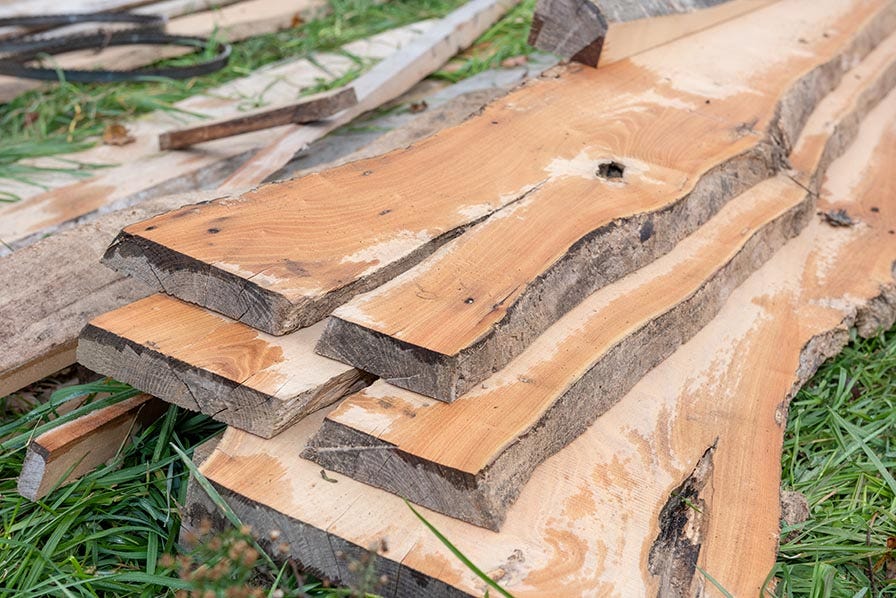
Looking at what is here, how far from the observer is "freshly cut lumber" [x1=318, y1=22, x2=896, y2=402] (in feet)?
6.21

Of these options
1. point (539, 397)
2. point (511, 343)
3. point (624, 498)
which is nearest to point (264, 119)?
point (511, 343)

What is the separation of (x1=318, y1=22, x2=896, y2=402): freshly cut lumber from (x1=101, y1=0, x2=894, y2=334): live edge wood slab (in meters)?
0.05

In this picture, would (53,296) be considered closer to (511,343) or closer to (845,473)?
(511,343)

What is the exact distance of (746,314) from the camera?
2646 millimetres

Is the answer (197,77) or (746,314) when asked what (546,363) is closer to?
(746,314)

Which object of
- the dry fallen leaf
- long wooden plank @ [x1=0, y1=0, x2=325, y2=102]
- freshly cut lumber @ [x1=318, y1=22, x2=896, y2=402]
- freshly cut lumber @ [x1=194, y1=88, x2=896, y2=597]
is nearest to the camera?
freshly cut lumber @ [x1=194, y1=88, x2=896, y2=597]

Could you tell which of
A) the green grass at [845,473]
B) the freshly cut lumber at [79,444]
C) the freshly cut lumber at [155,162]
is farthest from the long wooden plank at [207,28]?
the green grass at [845,473]

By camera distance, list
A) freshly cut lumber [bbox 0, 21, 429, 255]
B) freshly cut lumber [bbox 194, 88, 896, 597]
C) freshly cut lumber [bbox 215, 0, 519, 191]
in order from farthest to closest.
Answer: freshly cut lumber [bbox 215, 0, 519, 191] → freshly cut lumber [bbox 0, 21, 429, 255] → freshly cut lumber [bbox 194, 88, 896, 597]

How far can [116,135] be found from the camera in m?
3.73

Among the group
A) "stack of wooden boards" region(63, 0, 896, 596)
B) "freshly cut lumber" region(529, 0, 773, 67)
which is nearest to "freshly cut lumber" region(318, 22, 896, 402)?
"stack of wooden boards" region(63, 0, 896, 596)

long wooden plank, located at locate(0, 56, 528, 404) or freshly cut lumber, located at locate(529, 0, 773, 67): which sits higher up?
freshly cut lumber, located at locate(529, 0, 773, 67)

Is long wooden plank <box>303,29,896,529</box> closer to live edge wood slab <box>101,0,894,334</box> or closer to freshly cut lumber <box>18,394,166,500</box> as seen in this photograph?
live edge wood slab <box>101,0,894,334</box>

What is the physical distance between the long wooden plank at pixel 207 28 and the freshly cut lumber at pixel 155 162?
500 mm

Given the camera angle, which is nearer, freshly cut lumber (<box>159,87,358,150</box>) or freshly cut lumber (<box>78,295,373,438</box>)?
freshly cut lumber (<box>78,295,373,438</box>)
